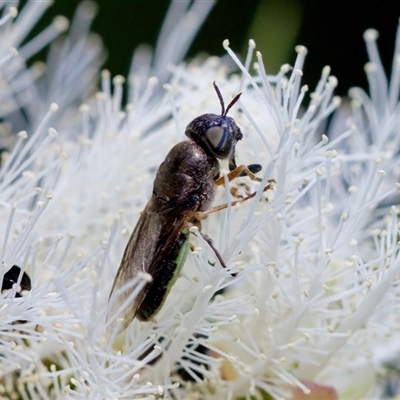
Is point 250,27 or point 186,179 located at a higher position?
point 250,27

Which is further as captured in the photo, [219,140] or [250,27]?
[250,27]

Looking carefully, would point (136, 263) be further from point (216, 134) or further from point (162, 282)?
point (216, 134)

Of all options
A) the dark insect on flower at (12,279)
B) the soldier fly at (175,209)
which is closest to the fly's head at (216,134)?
the soldier fly at (175,209)

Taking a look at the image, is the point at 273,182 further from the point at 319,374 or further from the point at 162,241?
the point at 319,374

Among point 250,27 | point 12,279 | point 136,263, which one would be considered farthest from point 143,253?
point 250,27

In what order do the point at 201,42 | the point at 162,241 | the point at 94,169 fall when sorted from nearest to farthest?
the point at 162,241 < the point at 94,169 < the point at 201,42

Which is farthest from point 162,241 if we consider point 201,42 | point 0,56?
point 201,42
